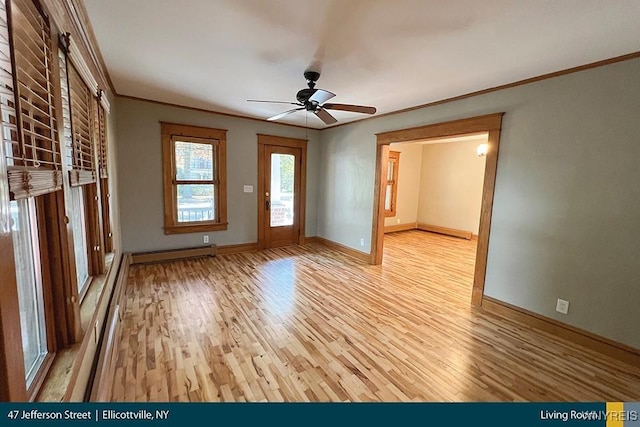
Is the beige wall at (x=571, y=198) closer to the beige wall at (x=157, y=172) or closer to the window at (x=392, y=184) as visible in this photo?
the beige wall at (x=157, y=172)

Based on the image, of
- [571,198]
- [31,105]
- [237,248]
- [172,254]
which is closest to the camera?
[31,105]

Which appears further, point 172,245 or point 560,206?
point 172,245

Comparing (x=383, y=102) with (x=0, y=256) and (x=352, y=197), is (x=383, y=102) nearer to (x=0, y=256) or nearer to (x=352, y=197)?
(x=352, y=197)

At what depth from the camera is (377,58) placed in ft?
7.59

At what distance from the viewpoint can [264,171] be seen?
5105 millimetres

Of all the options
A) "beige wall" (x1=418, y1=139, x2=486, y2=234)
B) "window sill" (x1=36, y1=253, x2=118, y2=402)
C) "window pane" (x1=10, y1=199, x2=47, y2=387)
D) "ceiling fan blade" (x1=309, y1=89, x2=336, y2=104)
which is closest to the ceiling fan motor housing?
"ceiling fan blade" (x1=309, y1=89, x2=336, y2=104)

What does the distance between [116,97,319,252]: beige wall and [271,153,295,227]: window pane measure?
0.41 meters

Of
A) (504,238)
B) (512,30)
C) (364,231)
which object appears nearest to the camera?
(512,30)

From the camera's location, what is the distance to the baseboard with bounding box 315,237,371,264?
4710 mm

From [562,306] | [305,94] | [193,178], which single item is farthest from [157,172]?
[562,306]

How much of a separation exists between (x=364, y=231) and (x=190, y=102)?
3.45 m

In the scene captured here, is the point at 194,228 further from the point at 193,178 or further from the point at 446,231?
the point at 446,231

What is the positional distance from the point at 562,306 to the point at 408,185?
17.7 feet
